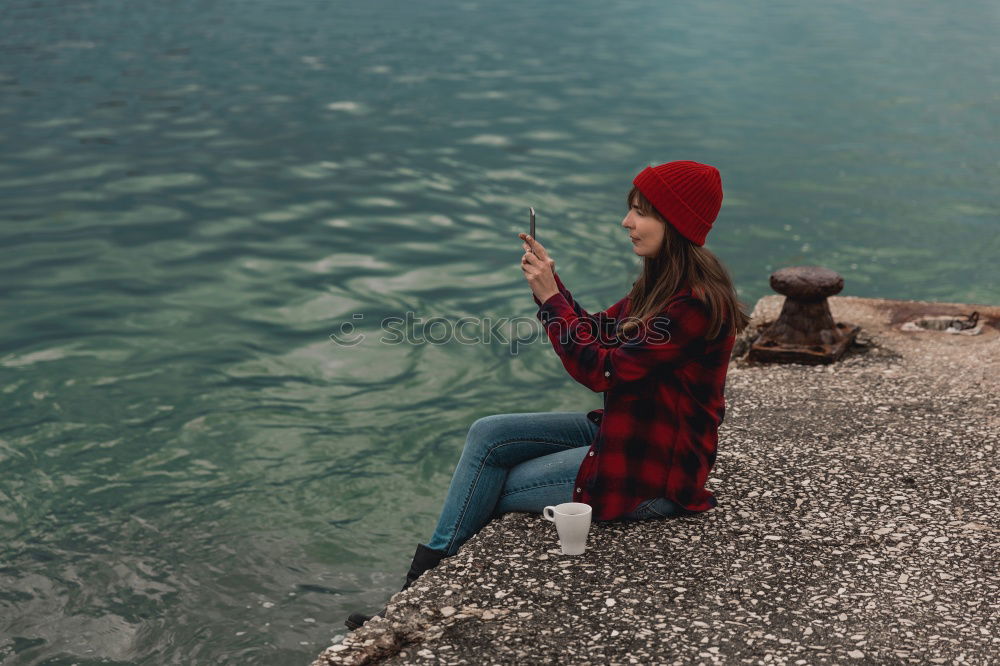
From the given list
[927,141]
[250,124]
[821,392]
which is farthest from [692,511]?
[927,141]

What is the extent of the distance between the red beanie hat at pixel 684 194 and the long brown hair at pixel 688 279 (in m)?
0.04

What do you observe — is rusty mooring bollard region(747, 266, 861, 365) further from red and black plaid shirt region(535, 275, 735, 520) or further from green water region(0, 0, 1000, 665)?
red and black plaid shirt region(535, 275, 735, 520)

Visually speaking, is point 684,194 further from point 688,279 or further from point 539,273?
point 539,273

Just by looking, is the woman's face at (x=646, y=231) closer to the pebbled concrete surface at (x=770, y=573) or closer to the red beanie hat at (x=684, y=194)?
the red beanie hat at (x=684, y=194)

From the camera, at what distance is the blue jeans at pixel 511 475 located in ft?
14.6

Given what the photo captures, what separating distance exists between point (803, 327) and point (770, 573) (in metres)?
3.01

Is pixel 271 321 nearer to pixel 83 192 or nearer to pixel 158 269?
pixel 158 269

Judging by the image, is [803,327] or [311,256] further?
[311,256]

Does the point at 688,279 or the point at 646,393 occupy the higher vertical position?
the point at 688,279

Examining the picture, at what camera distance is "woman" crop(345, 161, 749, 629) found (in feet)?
13.2

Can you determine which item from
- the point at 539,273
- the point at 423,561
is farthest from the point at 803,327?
the point at 423,561

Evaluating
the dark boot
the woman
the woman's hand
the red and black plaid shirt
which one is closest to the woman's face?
the woman

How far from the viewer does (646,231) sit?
409cm

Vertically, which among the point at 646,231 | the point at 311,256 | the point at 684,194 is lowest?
the point at 311,256
